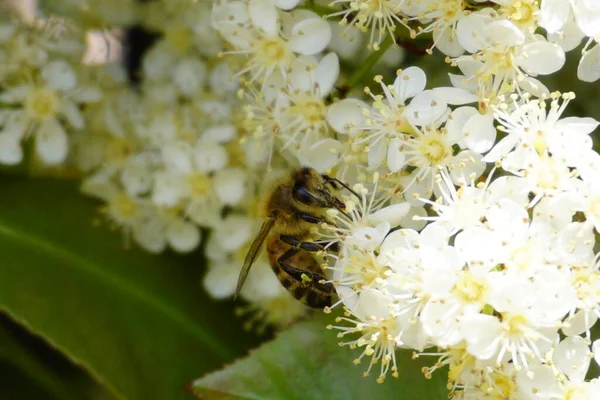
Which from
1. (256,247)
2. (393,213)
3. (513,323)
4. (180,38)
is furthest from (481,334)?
(180,38)

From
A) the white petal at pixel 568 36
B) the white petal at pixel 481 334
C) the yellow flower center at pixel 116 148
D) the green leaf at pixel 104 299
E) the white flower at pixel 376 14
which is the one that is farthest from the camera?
the yellow flower center at pixel 116 148

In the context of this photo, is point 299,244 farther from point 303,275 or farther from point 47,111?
point 47,111

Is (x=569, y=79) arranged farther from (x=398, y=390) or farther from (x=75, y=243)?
(x=75, y=243)

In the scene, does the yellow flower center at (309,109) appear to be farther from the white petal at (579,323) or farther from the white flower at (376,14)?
the white petal at (579,323)

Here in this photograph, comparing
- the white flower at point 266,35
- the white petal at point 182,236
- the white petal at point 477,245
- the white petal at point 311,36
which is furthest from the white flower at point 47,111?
the white petal at point 477,245

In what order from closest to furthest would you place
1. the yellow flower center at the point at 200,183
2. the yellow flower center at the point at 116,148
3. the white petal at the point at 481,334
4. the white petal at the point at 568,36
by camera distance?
1. the white petal at the point at 481,334
2. the white petal at the point at 568,36
3. the yellow flower center at the point at 200,183
4. the yellow flower center at the point at 116,148

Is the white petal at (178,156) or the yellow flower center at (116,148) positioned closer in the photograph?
the white petal at (178,156)

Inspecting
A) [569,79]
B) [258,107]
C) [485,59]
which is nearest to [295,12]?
[258,107]
